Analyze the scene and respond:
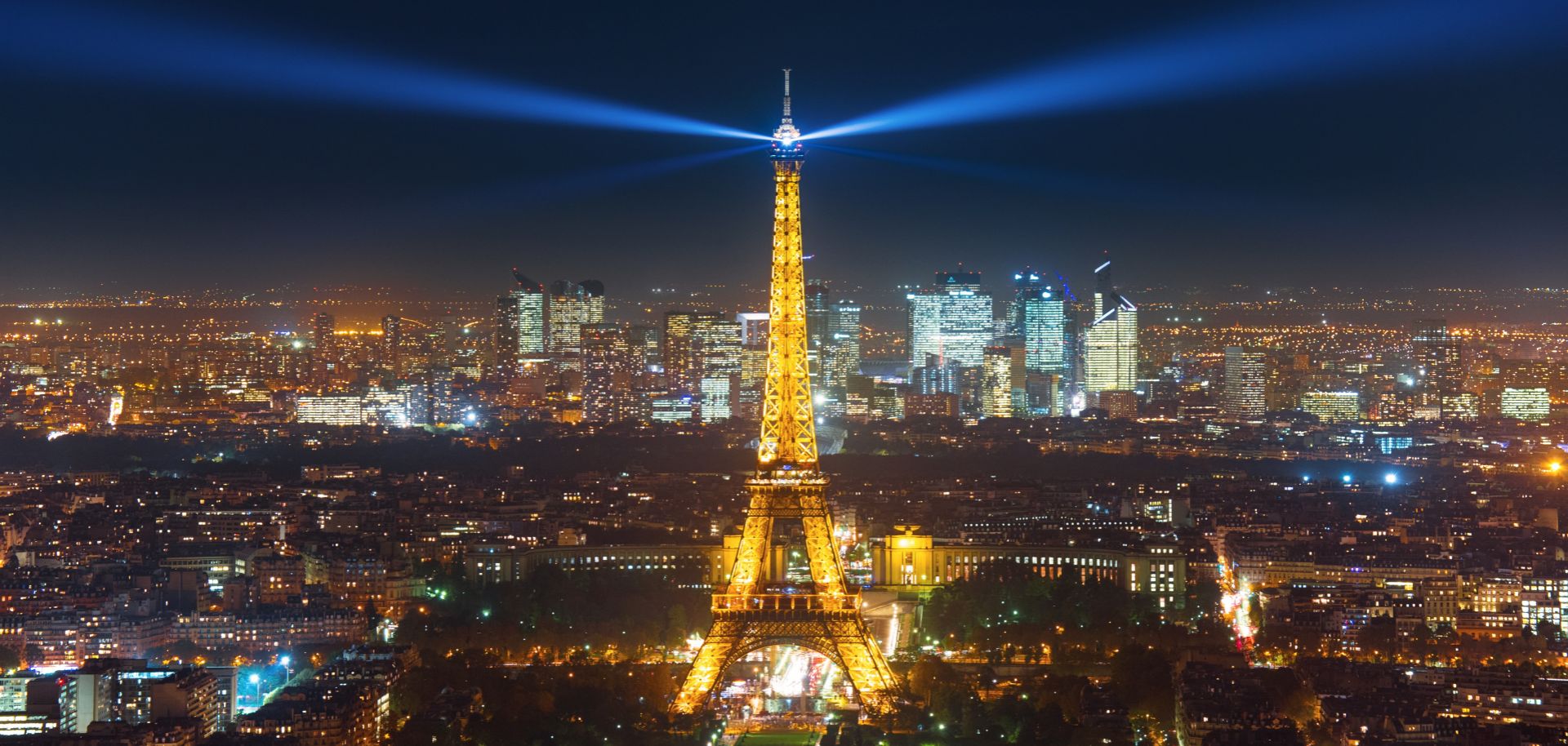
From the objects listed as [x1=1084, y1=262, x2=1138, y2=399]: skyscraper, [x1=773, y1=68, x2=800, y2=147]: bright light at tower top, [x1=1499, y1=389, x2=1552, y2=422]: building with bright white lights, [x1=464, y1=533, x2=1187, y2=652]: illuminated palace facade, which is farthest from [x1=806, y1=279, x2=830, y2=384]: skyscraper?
[x1=773, y1=68, x2=800, y2=147]: bright light at tower top

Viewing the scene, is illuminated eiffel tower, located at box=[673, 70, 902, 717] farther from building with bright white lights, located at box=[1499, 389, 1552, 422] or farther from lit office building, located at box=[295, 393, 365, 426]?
lit office building, located at box=[295, 393, 365, 426]

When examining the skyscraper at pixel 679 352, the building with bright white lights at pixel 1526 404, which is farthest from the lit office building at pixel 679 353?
the building with bright white lights at pixel 1526 404

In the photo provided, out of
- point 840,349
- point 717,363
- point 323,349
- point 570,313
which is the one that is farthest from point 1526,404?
point 323,349

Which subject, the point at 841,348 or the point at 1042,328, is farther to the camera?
the point at 1042,328

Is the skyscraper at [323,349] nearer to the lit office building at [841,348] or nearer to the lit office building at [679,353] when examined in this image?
the lit office building at [679,353]

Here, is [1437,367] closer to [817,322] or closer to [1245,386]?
[1245,386]

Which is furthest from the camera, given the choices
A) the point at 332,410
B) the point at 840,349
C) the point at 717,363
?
the point at 840,349
